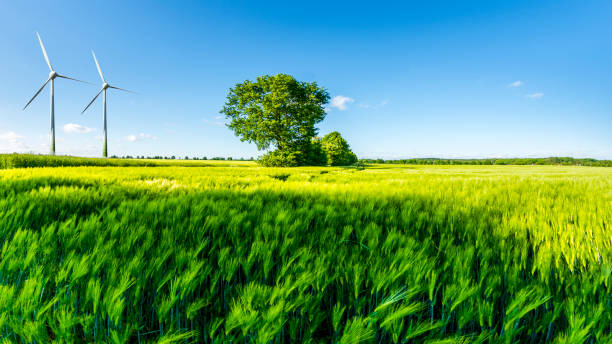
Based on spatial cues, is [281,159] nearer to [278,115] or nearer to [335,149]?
[278,115]

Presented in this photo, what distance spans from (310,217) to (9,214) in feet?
5.84

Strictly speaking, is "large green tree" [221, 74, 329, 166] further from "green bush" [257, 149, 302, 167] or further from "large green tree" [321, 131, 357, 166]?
"large green tree" [321, 131, 357, 166]

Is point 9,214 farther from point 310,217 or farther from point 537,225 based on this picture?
point 537,225

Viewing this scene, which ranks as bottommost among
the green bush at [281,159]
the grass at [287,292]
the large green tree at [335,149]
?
the grass at [287,292]

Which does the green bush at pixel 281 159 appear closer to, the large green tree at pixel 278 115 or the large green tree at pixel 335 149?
the large green tree at pixel 278 115

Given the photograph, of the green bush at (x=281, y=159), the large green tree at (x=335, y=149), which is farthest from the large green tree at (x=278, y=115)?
the large green tree at (x=335, y=149)

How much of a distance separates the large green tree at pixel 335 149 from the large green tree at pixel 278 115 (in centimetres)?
1592

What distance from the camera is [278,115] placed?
1155 inches

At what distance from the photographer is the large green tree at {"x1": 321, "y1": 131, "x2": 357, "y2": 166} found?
1850 inches

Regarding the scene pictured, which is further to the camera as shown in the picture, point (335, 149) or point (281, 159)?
point (335, 149)

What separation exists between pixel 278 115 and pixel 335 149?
807 inches

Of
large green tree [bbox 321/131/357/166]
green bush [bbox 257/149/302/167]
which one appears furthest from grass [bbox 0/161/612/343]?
large green tree [bbox 321/131/357/166]

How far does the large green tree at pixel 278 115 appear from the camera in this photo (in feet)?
93.1

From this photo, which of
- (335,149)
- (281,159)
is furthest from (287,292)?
(335,149)
